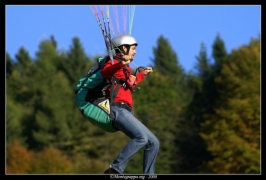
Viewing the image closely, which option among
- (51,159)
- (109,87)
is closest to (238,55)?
(51,159)

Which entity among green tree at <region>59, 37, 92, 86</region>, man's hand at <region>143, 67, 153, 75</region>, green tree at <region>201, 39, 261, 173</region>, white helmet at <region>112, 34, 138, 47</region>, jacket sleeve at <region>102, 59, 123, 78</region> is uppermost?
green tree at <region>59, 37, 92, 86</region>

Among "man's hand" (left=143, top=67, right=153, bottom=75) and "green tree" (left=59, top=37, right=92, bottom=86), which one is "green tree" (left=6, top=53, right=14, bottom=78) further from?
"man's hand" (left=143, top=67, right=153, bottom=75)

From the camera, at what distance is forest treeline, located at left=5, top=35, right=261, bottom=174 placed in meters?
70.8

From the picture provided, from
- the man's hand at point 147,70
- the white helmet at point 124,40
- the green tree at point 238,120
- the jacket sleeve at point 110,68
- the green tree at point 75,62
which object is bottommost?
the jacket sleeve at point 110,68

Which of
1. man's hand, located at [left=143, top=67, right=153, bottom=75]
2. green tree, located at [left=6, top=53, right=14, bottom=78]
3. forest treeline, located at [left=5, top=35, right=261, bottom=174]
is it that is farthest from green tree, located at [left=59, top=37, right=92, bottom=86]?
man's hand, located at [left=143, top=67, right=153, bottom=75]

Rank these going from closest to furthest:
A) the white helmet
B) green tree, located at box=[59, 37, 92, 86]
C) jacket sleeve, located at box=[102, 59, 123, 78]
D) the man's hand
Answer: jacket sleeve, located at box=[102, 59, 123, 78]
the white helmet
the man's hand
green tree, located at box=[59, 37, 92, 86]

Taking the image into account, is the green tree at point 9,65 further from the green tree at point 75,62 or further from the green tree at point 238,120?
the green tree at point 238,120

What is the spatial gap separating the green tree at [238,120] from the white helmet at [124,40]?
55.2 m

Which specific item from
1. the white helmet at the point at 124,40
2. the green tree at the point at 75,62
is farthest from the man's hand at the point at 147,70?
the green tree at the point at 75,62

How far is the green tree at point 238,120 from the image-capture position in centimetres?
6894

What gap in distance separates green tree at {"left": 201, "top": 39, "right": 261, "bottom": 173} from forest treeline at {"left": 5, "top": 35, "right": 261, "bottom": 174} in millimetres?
73

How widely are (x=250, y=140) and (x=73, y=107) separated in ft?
76.4
